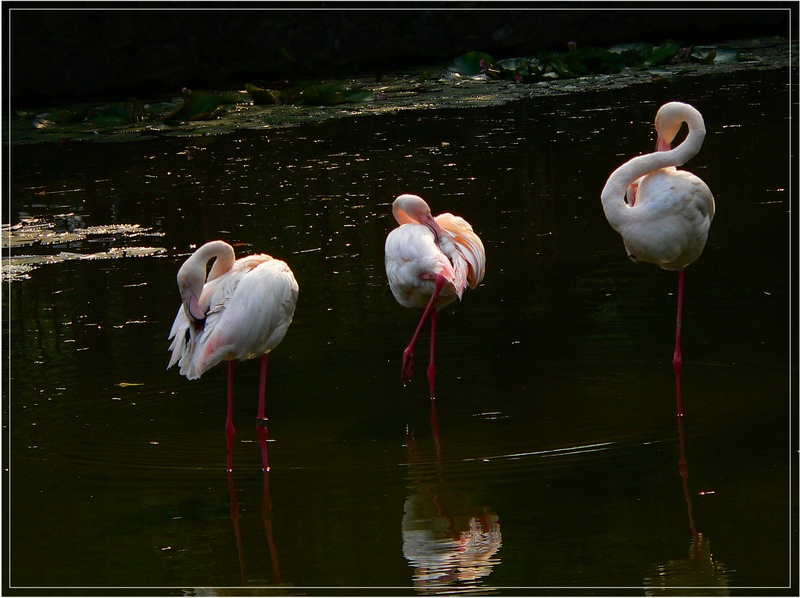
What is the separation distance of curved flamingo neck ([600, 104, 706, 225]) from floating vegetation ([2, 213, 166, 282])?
4.05 meters

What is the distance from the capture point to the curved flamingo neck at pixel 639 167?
5.74 metres

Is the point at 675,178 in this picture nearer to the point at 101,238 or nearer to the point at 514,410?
the point at 514,410

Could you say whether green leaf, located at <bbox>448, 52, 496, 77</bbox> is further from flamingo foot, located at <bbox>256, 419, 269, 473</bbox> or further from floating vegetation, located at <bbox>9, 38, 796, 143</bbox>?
flamingo foot, located at <bbox>256, 419, 269, 473</bbox>

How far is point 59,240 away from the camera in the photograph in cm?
912

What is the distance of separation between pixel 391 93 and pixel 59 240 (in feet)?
25.1

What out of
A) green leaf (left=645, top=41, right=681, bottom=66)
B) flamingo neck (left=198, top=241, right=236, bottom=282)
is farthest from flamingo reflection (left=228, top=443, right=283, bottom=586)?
green leaf (left=645, top=41, right=681, bottom=66)

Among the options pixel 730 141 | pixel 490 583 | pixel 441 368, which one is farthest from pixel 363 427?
pixel 730 141

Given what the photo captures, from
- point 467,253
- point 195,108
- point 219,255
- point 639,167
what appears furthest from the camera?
point 195,108

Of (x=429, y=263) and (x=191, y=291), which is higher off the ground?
(x=429, y=263)

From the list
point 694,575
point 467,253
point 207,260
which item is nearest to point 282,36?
point 467,253

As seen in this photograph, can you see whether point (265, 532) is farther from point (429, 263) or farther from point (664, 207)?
point (664, 207)

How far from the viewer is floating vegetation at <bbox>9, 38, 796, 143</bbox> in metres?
14.2

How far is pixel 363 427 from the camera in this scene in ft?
17.1

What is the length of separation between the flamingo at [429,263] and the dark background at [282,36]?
11.4 m
